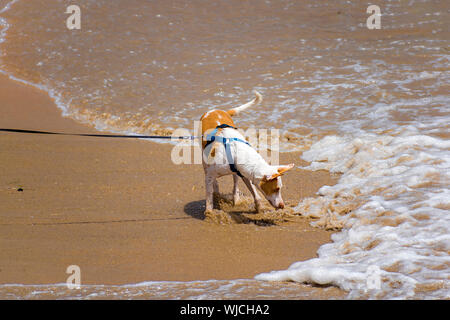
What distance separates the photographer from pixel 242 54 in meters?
13.8

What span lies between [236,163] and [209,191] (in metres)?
0.62

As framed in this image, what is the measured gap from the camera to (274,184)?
5.95 m

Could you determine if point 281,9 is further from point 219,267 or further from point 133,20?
point 219,267

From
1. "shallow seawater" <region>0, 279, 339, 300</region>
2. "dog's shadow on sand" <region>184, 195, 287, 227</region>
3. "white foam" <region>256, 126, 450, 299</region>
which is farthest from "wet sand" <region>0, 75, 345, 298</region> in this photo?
"white foam" <region>256, 126, 450, 299</region>

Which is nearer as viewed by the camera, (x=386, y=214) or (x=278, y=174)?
(x=278, y=174)

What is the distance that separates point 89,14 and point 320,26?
7974 mm

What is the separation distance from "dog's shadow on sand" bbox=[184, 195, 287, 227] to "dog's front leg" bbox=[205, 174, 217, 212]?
0.25ft

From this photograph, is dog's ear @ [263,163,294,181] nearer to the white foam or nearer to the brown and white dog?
the brown and white dog

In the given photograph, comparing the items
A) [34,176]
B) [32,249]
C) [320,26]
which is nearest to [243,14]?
[320,26]

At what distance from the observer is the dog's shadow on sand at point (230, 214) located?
6.47 m

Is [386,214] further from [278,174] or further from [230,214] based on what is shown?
[230,214]

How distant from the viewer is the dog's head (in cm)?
586

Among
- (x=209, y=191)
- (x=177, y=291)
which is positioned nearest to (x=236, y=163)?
(x=209, y=191)

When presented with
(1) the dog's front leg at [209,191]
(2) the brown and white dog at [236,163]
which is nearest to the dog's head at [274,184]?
(2) the brown and white dog at [236,163]
